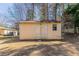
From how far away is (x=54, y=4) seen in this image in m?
5.59

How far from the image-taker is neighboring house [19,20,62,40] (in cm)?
557

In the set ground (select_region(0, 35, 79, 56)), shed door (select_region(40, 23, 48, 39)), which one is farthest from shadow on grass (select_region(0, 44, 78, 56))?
shed door (select_region(40, 23, 48, 39))

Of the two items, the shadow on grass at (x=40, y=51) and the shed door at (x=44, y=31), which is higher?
the shed door at (x=44, y=31)

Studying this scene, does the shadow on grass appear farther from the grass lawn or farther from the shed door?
the shed door

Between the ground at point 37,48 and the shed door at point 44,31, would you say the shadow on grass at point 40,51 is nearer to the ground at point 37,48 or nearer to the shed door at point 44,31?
the ground at point 37,48

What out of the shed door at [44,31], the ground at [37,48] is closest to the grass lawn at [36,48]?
the ground at [37,48]

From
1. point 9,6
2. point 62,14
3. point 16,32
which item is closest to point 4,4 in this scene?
point 9,6

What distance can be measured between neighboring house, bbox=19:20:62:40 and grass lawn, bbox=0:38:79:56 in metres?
0.10

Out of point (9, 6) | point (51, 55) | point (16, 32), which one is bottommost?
point (51, 55)

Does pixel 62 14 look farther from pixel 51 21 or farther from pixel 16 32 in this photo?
pixel 16 32

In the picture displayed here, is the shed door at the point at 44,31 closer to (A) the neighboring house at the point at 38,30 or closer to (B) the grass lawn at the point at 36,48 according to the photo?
(A) the neighboring house at the point at 38,30

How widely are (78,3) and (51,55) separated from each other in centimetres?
97

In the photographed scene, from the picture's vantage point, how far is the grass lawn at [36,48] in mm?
5555

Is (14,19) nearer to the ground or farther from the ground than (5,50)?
farther from the ground
